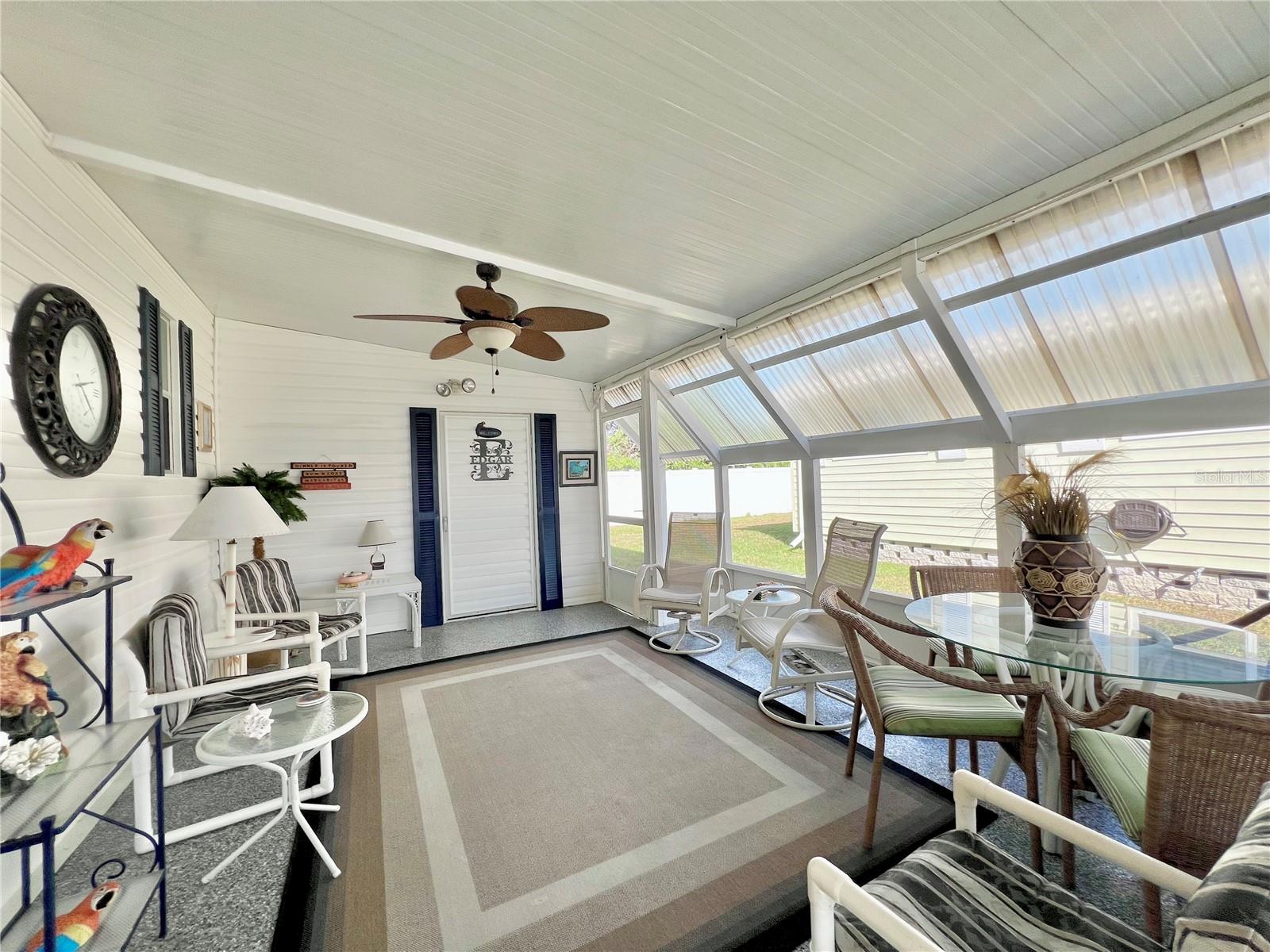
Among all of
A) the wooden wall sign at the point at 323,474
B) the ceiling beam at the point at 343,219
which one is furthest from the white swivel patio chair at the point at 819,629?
the wooden wall sign at the point at 323,474

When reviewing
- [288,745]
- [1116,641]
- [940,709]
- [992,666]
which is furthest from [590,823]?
[1116,641]

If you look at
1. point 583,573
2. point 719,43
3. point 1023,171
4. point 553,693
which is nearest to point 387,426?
point 583,573

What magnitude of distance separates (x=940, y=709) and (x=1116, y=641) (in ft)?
2.03

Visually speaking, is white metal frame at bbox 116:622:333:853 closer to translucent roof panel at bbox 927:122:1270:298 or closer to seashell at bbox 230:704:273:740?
seashell at bbox 230:704:273:740

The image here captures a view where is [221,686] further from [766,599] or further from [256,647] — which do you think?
[766,599]

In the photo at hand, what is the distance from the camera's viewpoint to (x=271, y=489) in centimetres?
421

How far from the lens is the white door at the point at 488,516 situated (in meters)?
5.43

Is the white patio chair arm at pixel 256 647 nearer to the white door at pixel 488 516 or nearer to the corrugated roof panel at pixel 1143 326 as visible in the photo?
the white door at pixel 488 516

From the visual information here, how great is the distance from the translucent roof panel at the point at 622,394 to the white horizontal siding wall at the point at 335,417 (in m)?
1.07

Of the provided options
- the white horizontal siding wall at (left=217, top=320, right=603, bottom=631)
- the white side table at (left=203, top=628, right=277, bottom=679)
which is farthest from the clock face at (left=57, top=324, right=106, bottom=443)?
the white horizontal siding wall at (left=217, top=320, right=603, bottom=631)

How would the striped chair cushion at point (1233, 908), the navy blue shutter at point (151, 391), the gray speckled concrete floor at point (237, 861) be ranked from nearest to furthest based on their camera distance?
the striped chair cushion at point (1233, 908) → the gray speckled concrete floor at point (237, 861) → the navy blue shutter at point (151, 391)

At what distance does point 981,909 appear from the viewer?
111cm

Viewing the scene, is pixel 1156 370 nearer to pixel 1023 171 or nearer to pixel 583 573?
pixel 1023 171

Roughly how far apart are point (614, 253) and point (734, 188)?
0.86m
